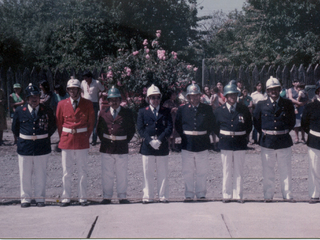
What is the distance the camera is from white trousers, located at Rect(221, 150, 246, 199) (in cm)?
657

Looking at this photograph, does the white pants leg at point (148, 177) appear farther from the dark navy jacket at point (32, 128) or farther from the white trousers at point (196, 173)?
the dark navy jacket at point (32, 128)

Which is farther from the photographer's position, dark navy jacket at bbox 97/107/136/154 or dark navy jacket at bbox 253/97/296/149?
dark navy jacket at bbox 97/107/136/154

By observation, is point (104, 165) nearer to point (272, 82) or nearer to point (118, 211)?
point (118, 211)

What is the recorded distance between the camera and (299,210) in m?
6.04

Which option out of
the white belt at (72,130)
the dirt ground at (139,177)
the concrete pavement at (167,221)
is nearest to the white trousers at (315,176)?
the concrete pavement at (167,221)

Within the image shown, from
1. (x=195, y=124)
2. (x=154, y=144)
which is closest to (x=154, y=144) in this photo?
(x=154, y=144)

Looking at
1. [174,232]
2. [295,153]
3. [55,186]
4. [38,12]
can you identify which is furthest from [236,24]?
[174,232]

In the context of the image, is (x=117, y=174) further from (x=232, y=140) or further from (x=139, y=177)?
(x=139, y=177)

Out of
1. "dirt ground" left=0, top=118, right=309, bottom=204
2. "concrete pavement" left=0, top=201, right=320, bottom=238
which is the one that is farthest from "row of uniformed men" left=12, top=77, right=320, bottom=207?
"dirt ground" left=0, top=118, right=309, bottom=204

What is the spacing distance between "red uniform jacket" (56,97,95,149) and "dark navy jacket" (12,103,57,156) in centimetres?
21

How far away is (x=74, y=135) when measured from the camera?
6.65 meters

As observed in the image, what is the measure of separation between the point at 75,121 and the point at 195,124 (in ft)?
6.18

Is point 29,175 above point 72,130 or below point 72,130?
below

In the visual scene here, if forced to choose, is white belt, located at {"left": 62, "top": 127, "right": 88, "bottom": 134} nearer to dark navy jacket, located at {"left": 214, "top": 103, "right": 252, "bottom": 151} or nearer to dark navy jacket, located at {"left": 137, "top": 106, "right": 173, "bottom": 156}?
dark navy jacket, located at {"left": 137, "top": 106, "right": 173, "bottom": 156}
